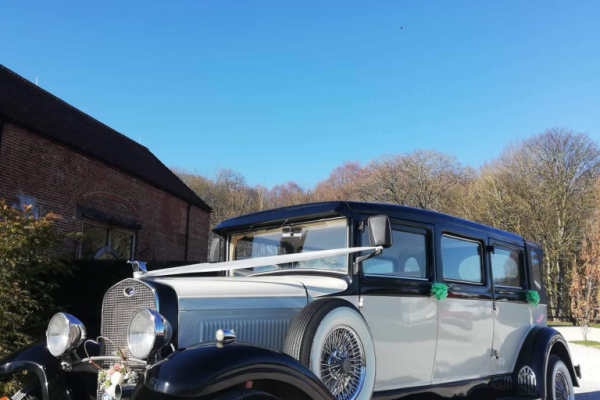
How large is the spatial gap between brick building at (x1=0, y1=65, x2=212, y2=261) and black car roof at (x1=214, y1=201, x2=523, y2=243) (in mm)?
10695

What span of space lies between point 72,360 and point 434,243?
9.70 feet

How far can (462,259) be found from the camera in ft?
14.9

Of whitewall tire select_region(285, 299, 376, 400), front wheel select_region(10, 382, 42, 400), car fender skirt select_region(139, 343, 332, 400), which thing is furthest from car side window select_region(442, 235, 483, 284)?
front wheel select_region(10, 382, 42, 400)

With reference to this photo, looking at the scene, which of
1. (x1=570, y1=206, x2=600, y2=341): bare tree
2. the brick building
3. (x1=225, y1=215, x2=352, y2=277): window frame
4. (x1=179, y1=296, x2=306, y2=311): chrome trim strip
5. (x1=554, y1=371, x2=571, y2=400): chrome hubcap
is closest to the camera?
(x1=179, y1=296, x2=306, y2=311): chrome trim strip

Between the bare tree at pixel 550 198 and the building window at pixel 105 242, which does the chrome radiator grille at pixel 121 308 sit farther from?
the bare tree at pixel 550 198

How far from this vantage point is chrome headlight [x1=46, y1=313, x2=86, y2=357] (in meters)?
3.18

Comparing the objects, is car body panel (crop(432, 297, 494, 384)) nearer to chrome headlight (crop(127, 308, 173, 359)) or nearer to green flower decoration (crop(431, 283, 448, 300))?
green flower decoration (crop(431, 283, 448, 300))

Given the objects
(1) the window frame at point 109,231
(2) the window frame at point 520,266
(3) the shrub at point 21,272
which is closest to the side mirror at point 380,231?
(2) the window frame at point 520,266

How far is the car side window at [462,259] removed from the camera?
430 cm

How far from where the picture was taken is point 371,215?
3703mm

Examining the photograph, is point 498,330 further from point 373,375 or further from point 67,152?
point 67,152

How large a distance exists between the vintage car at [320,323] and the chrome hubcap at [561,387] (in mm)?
31

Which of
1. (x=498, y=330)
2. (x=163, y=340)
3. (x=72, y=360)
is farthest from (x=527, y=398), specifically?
(x=72, y=360)

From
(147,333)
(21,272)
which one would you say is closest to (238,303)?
(147,333)
